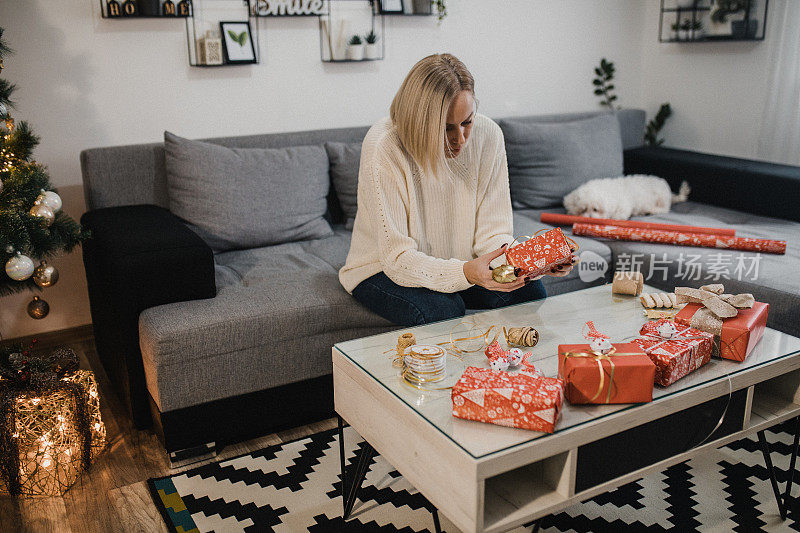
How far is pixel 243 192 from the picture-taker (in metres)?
2.51

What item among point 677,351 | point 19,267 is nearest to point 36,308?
point 19,267

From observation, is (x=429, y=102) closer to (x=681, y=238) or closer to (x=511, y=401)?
(x=511, y=401)

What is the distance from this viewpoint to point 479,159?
2117mm

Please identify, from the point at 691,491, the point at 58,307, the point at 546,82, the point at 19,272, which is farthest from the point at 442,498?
the point at 546,82

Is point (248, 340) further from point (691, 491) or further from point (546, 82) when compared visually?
point (546, 82)

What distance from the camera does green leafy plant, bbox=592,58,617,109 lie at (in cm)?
375

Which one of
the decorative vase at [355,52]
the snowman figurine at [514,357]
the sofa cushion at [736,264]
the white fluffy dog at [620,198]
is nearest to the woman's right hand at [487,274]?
the snowman figurine at [514,357]

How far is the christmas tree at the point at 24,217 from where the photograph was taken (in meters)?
1.97

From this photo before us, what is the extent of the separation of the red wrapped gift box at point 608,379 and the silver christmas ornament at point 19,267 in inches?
59.7

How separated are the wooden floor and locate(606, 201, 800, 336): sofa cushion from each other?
1.24 m

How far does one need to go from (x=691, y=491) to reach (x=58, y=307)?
7.73 ft

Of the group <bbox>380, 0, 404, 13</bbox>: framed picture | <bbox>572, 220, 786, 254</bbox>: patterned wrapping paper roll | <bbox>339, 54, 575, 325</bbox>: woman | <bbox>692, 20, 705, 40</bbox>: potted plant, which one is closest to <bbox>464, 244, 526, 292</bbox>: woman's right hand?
<bbox>339, 54, 575, 325</bbox>: woman

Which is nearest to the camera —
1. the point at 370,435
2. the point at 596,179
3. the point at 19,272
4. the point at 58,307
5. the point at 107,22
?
the point at 370,435

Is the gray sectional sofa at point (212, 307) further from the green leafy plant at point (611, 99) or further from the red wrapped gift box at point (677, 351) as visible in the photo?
the green leafy plant at point (611, 99)
